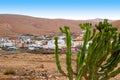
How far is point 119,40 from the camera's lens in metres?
9.78

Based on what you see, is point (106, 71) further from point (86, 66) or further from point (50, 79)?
point (50, 79)

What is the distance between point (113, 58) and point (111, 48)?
50 cm

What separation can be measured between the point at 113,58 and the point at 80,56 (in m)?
1.04

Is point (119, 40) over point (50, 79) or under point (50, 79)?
over

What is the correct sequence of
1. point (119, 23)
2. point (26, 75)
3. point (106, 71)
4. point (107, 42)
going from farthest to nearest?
point (119, 23), point (26, 75), point (106, 71), point (107, 42)

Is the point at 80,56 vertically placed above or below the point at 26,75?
above

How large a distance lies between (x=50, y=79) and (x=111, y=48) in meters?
8.28

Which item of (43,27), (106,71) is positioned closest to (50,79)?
(106,71)

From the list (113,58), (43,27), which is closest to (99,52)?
(113,58)

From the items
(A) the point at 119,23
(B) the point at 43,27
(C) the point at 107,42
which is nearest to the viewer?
(C) the point at 107,42

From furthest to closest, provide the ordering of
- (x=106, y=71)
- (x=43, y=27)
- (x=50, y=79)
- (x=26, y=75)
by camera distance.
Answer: (x=43, y=27) < (x=26, y=75) < (x=50, y=79) < (x=106, y=71)

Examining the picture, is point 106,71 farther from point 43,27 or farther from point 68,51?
point 43,27

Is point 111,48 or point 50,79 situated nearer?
point 111,48

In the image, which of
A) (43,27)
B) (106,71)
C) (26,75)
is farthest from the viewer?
(43,27)
